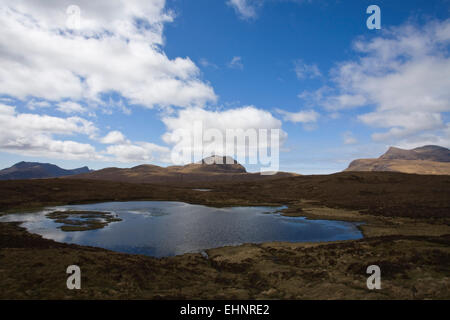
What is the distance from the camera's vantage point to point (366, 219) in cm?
5934

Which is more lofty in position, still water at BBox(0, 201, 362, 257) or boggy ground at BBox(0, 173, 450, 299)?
boggy ground at BBox(0, 173, 450, 299)

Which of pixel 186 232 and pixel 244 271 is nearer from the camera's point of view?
pixel 244 271

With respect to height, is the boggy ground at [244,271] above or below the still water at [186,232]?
above

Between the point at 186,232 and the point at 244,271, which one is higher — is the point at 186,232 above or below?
below

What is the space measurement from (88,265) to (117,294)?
6.85 metres

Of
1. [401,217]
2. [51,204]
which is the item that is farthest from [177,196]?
[401,217]

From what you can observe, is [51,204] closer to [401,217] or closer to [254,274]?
[254,274]

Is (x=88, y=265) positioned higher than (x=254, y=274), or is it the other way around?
(x=88, y=265)

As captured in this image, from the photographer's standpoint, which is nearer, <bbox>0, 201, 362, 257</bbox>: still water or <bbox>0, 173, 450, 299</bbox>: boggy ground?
<bbox>0, 173, 450, 299</bbox>: boggy ground

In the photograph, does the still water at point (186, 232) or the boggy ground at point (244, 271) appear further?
the still water at point (186, 232)
